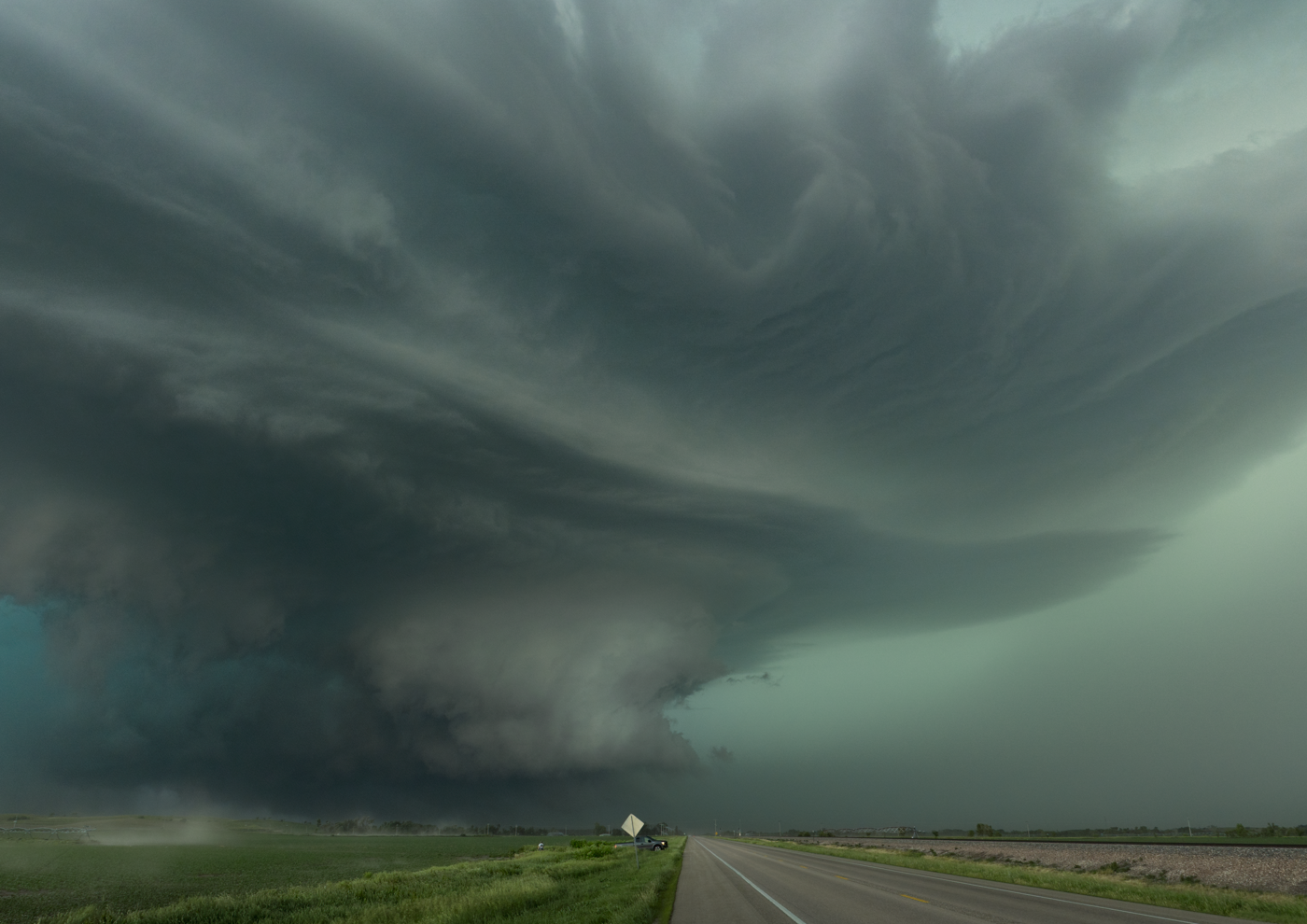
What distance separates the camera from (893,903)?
2036 cm

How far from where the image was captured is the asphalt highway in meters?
17.0

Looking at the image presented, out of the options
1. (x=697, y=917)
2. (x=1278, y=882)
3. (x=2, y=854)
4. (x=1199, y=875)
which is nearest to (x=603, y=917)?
(x=697, y=917)

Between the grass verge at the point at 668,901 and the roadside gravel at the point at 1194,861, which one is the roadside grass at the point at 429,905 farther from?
the roadside gravel at the point at 1194,861

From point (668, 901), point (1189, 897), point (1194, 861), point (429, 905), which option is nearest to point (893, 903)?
point (668, 901)

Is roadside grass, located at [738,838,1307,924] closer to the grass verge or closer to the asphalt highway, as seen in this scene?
the asphalt highway

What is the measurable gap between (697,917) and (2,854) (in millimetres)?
181790

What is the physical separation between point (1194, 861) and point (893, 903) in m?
31.7

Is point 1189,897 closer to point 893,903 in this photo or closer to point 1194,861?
point 893,903

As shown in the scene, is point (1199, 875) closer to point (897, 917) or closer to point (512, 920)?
point (897, 917)

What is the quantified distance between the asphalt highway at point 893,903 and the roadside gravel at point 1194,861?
11.8m

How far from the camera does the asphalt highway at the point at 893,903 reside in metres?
17.0

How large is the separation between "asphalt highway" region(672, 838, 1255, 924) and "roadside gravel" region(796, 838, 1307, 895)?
11803 millimetres

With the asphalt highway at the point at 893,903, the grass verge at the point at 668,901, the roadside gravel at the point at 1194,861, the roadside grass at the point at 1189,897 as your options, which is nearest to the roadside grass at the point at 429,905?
the grass verge at the point at 668,901

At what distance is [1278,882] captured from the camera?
28.9m
